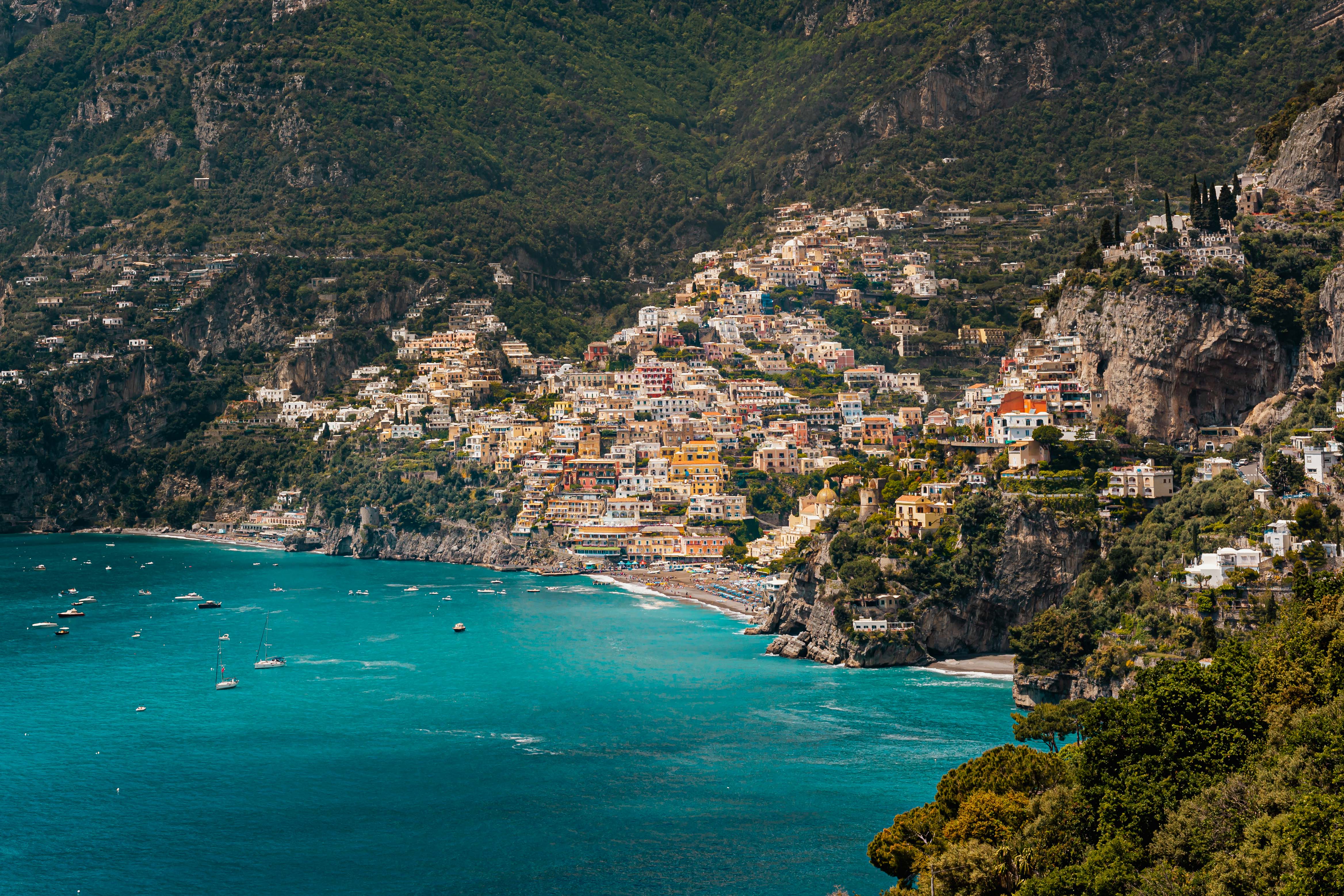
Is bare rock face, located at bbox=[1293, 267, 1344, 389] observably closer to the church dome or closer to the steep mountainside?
the church dome

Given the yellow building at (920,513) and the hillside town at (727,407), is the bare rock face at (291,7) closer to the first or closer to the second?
the hillside town at (727,407)

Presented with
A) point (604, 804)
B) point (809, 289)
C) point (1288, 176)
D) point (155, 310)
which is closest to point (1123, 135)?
point (809, 289)

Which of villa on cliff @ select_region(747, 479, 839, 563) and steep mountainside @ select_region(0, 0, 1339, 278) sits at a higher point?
steep mountainside @ select_region(0, 0, 1339, 278)

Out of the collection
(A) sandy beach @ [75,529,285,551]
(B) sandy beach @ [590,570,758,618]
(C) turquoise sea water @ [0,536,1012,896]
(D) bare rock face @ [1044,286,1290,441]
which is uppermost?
(D) bare rock face @ [1044,286,1290,441]

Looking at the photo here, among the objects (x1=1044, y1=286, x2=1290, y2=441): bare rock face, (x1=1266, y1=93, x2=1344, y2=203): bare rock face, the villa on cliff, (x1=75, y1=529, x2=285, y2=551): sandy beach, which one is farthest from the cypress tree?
(x1=75, y1=529, x2=285, y2=551): sandy beach

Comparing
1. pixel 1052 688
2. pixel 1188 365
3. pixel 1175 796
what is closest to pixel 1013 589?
pixel 1052 688
